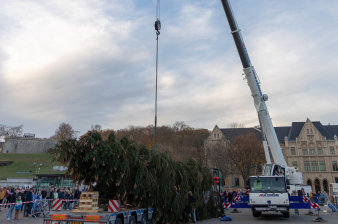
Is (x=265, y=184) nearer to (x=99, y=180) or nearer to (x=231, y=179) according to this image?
(x=99, y=180)

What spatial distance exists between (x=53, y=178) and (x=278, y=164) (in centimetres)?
3711

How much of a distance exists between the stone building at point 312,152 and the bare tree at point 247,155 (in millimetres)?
6054

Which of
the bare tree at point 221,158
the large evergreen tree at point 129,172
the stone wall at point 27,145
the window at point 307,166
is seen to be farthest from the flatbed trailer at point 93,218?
the stone wall at point 27,145

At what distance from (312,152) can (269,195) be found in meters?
59.9

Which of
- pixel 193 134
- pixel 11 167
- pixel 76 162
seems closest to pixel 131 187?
pixel 76 162

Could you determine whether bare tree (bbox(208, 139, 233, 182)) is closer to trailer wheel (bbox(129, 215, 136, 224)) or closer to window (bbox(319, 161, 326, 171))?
window (bbox(319, 161, 326, 171))

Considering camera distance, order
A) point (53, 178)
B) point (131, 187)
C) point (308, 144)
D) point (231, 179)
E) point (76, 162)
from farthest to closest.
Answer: point (231, 179) < point (308, 144) < point (53, 178) < point (131, 187) < point (76, 162)

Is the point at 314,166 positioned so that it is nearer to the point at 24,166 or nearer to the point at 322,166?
the point at 322,166

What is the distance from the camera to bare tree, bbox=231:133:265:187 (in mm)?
56219

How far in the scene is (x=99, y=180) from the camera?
1132cm

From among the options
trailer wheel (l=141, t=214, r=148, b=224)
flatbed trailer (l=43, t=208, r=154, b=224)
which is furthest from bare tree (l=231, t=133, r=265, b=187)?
flatbed trailer (l=43, t=208, r=154, b=224)

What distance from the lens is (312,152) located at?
67.5 meters

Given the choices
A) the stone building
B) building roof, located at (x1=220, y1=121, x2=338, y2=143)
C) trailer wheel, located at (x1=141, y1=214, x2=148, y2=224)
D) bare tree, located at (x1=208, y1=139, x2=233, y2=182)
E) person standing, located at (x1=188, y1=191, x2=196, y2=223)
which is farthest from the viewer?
building roof, located at (x1=220, y1=121, x2=338, y2=143)

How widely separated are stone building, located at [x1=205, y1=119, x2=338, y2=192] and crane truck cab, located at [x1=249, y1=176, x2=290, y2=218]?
4405 centimetres
